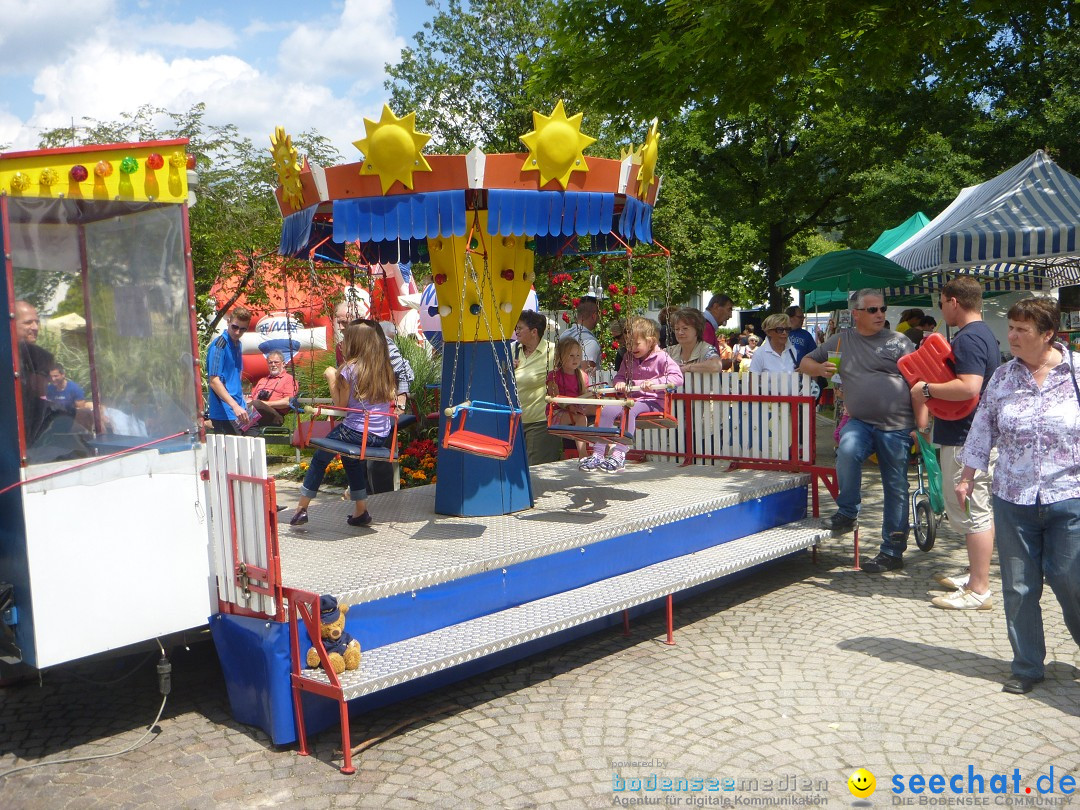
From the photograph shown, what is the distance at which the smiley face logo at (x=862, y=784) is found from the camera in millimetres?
3818

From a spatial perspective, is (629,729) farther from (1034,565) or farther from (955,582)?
(955,582)

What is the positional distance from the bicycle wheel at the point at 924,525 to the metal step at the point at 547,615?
3.21 ft

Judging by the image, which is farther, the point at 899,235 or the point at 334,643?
the point at 899,235

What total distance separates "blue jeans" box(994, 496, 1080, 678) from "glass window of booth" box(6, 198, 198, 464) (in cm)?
390

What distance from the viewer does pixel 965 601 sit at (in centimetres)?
616

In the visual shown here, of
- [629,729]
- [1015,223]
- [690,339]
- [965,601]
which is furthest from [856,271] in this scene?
[629,729]

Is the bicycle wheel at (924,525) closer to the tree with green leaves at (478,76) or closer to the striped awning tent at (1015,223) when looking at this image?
the striped awning tent at (1015,223)

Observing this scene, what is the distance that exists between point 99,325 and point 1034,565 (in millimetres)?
4483

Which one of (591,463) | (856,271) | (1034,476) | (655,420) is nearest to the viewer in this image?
(1034,476)

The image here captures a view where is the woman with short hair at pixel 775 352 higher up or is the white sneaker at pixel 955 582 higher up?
the woman with short hair at pixel 775 352

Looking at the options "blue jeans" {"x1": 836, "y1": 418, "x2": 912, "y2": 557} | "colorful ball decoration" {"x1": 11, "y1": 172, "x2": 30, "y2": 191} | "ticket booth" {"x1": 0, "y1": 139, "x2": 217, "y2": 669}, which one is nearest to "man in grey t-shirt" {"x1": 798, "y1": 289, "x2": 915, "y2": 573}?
"blue jeans" {"x1": 836, "y1": 418, "x2": 912, "y2": 557}

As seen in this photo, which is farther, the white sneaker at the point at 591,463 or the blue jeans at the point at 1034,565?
the white sneaker at the point at 591,463

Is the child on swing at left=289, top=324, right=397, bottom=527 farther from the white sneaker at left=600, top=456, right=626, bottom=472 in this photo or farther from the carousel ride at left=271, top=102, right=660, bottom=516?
the white sneaker at left=600, top=456, right=626, bottom=472

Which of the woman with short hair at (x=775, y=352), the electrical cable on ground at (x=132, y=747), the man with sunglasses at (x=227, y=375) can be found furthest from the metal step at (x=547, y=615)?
the man with sunglasses at (x=227, y=375)
